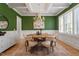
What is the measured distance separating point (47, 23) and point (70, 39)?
0.65m

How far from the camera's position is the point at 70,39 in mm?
3080

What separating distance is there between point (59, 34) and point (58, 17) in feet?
1.31

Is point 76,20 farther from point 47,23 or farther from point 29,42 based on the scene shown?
point 29,42

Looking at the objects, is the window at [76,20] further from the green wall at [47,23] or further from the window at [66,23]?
the green wall at [47,23]

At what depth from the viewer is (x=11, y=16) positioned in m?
3.90

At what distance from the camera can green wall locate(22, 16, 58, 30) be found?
309 centimetres

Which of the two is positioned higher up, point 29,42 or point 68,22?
point 68,22

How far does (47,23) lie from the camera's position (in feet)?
10.4

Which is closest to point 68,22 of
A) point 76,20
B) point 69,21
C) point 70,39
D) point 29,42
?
point 69,21

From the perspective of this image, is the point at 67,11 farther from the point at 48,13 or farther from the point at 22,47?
the point at 22,47

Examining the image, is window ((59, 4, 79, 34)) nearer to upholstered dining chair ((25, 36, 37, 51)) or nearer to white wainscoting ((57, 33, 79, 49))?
white wainscoting ((57, 33, 79, 49))

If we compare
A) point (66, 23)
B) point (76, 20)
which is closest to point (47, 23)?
point (66, 23)

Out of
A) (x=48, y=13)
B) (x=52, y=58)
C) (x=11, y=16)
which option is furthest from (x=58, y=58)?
(x=11, y=16)

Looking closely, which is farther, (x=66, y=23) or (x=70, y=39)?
(x=66, y=23)
